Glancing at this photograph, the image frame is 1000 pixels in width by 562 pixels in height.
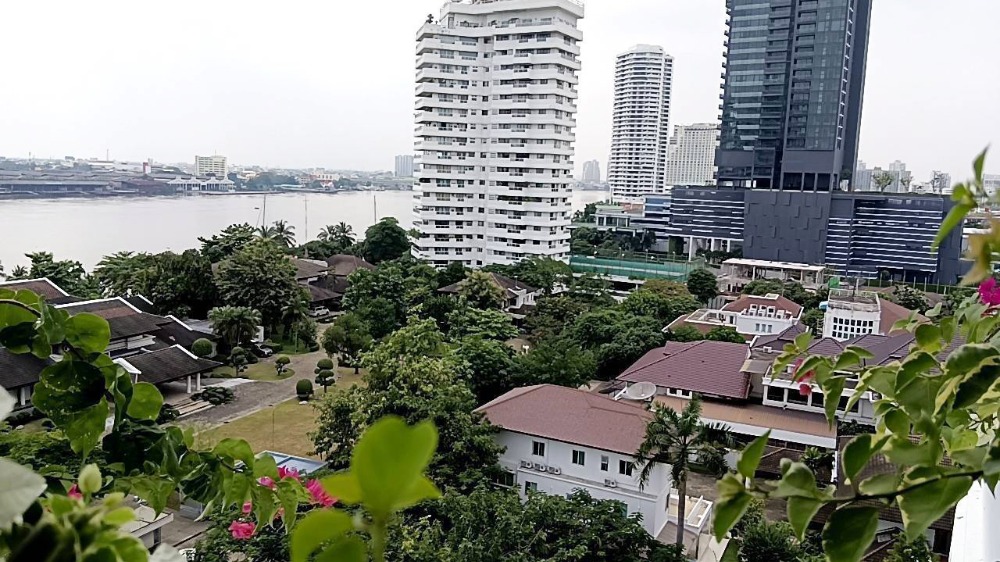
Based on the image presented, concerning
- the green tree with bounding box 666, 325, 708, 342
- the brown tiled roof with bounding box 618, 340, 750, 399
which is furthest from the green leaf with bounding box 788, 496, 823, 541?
the green tree with bounding box 666, 325, 708, 342

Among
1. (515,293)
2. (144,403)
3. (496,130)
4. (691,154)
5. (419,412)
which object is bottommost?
(515,293)

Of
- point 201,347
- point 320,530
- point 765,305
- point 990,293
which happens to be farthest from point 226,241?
point 320,530

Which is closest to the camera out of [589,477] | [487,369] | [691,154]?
[589,477]

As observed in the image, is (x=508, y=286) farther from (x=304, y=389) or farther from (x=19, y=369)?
(x=19, y=369)

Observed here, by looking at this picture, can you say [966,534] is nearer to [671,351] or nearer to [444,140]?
[671,351]

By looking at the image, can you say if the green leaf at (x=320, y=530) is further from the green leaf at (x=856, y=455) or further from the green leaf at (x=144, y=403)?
the green leaf at (x=144, y=403)

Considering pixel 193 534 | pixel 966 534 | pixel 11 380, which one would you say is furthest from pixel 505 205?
pixel 966 534
